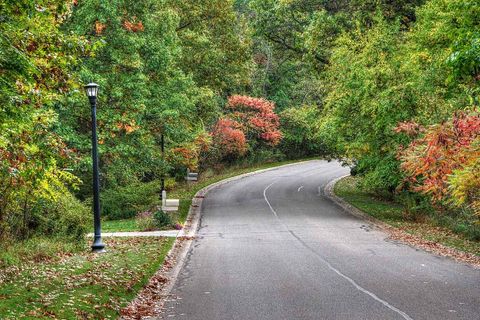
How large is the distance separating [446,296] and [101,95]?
17532 millimetres

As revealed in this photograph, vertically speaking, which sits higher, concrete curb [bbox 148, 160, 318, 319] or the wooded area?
the wooded area

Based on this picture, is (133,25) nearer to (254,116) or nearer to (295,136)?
(254,116)

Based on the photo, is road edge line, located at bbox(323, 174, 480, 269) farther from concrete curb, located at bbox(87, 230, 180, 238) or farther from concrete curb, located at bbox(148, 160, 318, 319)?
concrete curb, located at bbox(87, 230, 180, 238)

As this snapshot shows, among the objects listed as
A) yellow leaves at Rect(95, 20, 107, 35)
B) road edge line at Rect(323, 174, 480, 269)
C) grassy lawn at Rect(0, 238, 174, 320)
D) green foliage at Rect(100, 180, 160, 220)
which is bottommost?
road edge line at Rect(323, 174, 480, 269)

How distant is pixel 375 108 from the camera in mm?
23266

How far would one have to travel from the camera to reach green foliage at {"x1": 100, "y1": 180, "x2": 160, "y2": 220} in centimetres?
2762

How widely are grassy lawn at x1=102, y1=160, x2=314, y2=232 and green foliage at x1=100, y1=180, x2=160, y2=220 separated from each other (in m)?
1.14

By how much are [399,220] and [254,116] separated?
2949 cm

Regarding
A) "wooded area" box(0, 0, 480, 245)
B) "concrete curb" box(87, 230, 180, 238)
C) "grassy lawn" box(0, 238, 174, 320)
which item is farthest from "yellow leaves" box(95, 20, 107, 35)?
"grassy lawn" box(0, 238, 174, 320)

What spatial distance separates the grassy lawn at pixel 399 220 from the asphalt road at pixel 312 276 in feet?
4.99

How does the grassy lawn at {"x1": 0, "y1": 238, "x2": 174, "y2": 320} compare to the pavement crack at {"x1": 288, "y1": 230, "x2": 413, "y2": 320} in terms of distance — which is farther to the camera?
the pavement crack at {"x1": 288, "y1": 230, "x2": 413, "y2": 320}

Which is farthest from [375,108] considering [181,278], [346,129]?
[181,278]

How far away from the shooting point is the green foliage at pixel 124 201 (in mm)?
27625

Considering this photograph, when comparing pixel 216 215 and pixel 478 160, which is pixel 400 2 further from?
pixel 478 160
